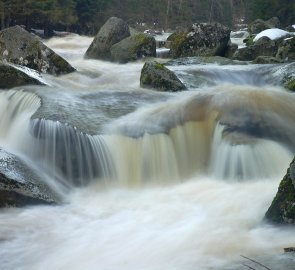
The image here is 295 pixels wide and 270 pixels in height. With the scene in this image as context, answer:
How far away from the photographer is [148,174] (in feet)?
23.9

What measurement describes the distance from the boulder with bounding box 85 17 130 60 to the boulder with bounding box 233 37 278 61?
4.47m

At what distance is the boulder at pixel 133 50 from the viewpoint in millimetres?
17078

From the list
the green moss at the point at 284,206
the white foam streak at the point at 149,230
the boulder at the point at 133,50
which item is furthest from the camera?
the boulder at the point at 133,50

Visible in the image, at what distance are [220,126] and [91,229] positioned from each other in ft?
9.85

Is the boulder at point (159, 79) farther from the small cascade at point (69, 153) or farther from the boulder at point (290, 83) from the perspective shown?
the small cascade at point (69, 153)

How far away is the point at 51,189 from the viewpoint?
658 centimetres

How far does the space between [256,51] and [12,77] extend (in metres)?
9.27

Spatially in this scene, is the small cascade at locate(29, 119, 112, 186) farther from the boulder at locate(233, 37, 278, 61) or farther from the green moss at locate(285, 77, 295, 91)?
the boulder at locate(233, 37, 278, 61)

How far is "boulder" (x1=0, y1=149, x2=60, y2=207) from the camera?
19.9 feet


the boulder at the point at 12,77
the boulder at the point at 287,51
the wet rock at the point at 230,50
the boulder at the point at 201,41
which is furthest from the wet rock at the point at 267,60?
the boulder at the point at 12,77

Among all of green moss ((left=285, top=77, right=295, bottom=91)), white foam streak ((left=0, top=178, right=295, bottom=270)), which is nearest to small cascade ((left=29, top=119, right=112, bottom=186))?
white foam streak ((left=0, top=178, right=295, bottom=270))

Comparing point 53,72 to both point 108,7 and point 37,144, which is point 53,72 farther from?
point 108,7

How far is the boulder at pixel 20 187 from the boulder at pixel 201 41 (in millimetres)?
11861

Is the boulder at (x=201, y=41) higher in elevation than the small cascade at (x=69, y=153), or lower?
higher
